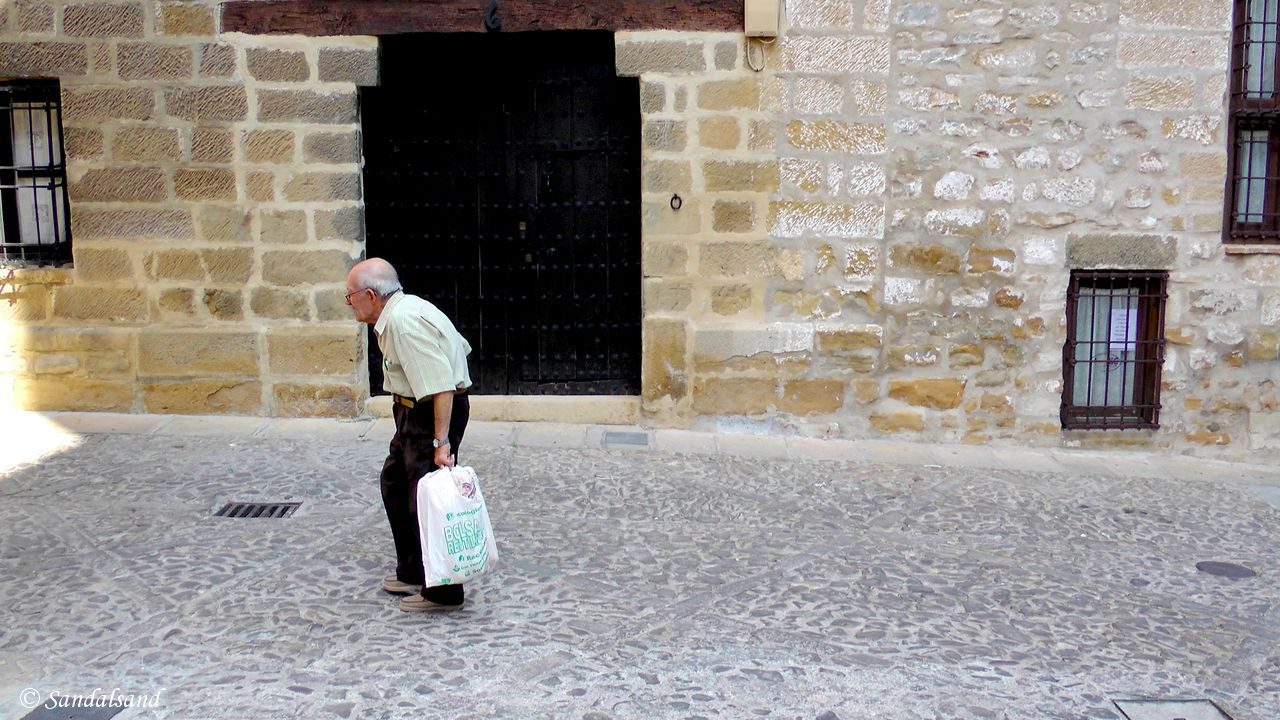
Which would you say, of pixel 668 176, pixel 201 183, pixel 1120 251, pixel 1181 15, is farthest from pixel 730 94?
pixel 201 183

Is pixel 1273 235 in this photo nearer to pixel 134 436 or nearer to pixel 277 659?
pixel 277 659

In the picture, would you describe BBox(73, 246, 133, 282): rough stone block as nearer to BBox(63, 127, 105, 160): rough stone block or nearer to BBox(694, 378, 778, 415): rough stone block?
BBox(63, 127, 105, 160): rough stone block

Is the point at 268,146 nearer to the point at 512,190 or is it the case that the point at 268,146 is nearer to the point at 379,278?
the point at 512,190

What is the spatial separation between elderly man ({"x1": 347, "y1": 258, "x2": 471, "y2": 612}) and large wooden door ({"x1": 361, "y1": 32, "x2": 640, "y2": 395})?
3183mm

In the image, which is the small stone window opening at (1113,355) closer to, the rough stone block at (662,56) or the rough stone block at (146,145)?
the rough stone block at (662,56)

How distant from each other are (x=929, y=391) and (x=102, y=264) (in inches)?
205

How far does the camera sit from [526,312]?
7.27 meters

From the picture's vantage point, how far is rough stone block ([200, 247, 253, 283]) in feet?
22.4

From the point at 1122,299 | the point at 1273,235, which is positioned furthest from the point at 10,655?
the point at 1273,235

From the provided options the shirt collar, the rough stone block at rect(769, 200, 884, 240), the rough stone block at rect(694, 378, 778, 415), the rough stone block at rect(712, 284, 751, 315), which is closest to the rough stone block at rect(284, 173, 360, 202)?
the rough stone block at rect(712, 284, 751, 315)

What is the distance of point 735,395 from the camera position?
693 cm

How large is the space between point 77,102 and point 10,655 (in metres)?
4.26

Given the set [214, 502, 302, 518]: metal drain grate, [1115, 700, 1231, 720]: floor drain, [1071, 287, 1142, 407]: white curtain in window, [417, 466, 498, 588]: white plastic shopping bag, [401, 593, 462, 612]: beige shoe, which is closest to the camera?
[1115, 700, 1231, 720]: floor drain

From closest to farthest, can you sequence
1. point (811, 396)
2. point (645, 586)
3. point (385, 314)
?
1. point (385, 314)
2. point (645, 586)
3. point (811, 396)
